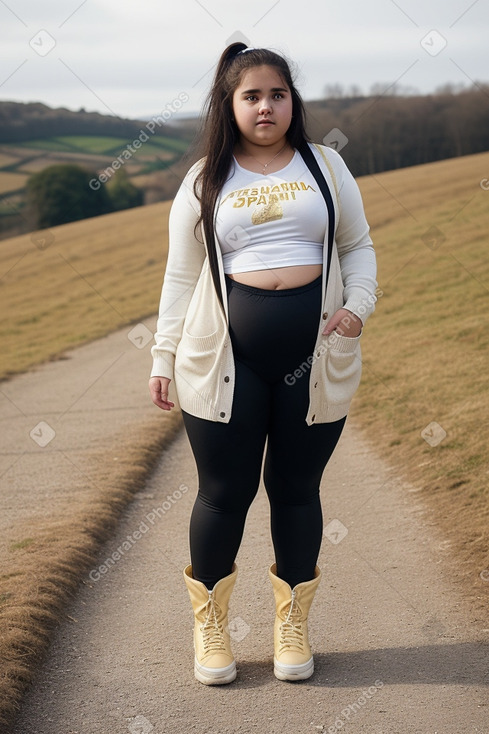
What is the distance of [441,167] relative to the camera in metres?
28.3

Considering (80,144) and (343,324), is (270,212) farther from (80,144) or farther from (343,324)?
(80,144)

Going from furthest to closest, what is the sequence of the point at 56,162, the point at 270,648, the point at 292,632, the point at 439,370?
the point at 56,162 < the point at 439,370 < the point at 270,648 < the point at 292,632

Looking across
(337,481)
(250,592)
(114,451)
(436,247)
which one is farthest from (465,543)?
(436,247)

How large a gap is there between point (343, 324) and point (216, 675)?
1.34 metres

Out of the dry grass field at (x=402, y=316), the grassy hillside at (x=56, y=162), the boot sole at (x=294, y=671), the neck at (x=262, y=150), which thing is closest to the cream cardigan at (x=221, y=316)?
the neck at (x=262, y=150)

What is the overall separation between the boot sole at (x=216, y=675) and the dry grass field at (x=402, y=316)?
0.76m

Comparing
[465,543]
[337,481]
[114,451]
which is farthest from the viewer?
[114,451]

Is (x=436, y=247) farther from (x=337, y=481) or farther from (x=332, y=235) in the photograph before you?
(x=332, y=235)

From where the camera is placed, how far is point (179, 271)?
293 cm

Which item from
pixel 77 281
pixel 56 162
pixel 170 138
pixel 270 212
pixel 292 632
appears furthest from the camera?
pixel 56 162

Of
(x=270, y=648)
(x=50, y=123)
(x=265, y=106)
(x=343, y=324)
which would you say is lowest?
(x=50, y=123)

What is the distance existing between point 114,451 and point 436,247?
1191 centimetres

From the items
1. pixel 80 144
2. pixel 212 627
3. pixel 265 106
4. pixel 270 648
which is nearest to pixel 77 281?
pixel 80 144

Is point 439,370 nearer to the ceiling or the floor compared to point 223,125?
nearer to the floor
